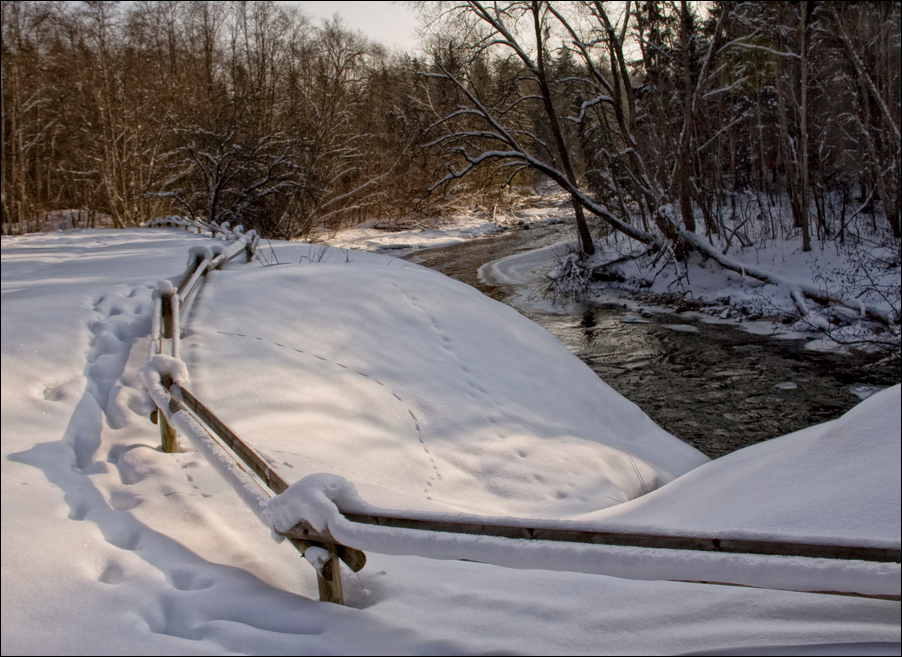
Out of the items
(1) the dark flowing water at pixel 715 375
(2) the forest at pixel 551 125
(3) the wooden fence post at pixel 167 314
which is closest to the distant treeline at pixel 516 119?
(2) the forest at pixel 551 125

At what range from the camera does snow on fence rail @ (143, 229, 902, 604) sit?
1127 mm

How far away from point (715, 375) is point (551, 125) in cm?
1021

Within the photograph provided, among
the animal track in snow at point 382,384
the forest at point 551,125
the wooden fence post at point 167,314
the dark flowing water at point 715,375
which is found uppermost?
the forest at point 551,125

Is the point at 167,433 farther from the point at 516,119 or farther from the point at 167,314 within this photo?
the point at 516,119

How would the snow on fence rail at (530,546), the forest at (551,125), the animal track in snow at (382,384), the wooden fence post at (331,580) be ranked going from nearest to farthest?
the snow on fence rail at (530,546)
the wooden fence post at (331,580)
the animal track in snow at (382,384)
the forest at (551,125)

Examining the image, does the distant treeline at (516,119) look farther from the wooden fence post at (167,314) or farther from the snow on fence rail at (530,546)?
the snow on fence rail at (530,546)

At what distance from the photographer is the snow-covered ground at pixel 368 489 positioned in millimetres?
1360

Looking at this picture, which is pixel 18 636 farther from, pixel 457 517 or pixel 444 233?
pixel 444 233

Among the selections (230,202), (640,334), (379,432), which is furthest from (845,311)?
(230,202)

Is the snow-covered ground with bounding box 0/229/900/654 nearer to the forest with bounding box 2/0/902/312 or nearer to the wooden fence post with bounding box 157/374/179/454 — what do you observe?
the wooden fence post with bounding box 157/374/179/454

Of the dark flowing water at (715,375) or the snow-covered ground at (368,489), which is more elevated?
the snow-covered ground at (368,489)

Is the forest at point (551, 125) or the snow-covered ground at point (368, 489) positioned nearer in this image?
the snow-covered ground at point (368, 489)

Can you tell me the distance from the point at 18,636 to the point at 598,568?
1.08 meters

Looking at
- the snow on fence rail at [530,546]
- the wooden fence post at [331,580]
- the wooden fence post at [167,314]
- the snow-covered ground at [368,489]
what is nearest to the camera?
the snow on fence rail at [530,546]
